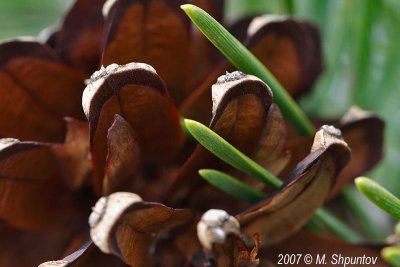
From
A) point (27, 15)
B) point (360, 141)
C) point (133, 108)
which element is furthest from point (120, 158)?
point (27, 15)

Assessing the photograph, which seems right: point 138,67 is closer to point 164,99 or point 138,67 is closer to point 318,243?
point 164,99

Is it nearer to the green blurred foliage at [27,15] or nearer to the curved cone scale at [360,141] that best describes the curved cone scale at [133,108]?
the curved cone scale at [360,141]

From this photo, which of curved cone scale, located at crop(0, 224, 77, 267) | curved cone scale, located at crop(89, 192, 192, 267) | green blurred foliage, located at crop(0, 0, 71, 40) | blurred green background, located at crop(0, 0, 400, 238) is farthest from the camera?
green blurred foliage, located at crop(0, 0, 71, 40)

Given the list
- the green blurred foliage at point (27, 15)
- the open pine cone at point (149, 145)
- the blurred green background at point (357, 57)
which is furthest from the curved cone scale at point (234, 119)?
the green blurred foliage at point (27, 15)

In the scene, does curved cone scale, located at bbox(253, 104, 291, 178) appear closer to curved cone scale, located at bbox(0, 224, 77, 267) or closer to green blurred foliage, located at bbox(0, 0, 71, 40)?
curved cone scale, located at bbox(0, 224, 77, 267)

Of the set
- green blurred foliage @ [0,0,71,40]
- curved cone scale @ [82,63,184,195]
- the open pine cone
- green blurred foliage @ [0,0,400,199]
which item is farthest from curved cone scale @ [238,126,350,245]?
green blurred foliage @ [0,0,71,40]

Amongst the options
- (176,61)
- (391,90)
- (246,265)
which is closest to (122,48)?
(176,61)

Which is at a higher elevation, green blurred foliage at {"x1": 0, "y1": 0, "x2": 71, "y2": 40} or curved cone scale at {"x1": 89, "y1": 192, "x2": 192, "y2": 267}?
green blurred foliage at {"x1": 0, "y1": 0, "x2": 71, "y2": 40}
